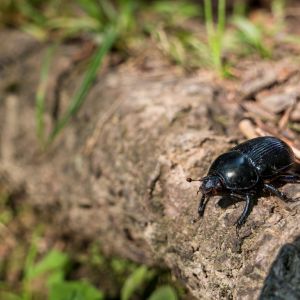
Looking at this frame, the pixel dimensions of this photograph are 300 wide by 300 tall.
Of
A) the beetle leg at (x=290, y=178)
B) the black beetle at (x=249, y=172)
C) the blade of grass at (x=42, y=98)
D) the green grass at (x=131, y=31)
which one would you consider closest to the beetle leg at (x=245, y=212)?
the black beetle at (x=249, y=172)

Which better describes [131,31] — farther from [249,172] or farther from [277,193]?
[277,193]

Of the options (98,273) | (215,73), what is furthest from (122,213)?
(215,73)

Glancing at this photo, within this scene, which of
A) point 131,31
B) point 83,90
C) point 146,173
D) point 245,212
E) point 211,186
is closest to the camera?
point 245,212

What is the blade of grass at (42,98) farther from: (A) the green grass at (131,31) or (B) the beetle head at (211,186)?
(B) the beetle head at (211,186)

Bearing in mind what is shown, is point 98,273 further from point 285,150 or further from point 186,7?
point 186,7

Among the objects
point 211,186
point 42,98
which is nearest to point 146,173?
point 211,186
